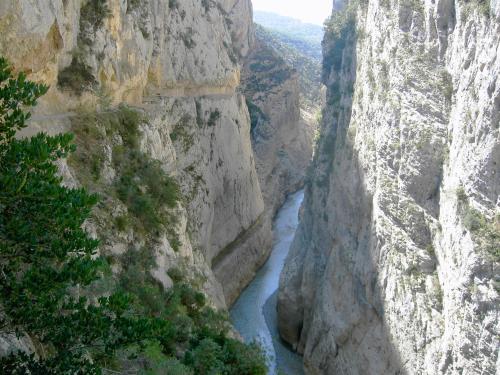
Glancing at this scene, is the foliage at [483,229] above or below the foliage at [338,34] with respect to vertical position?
below

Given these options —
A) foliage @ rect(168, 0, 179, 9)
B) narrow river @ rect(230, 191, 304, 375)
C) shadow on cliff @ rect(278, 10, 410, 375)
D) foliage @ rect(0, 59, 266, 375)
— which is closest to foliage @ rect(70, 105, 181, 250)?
foliage @ rect(0, 59, 266, 375)

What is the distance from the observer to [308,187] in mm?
28797

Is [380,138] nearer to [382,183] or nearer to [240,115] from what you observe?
[382,183]

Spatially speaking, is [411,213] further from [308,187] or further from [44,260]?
[308,187]

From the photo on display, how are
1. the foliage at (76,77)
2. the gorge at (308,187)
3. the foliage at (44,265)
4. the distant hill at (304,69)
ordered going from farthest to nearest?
the distant hill at (304,69), the foliage at (76,77), the gorge at (308,187), the foliage at (44,265)

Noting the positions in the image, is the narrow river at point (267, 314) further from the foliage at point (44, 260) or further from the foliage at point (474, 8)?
the foliage at point (44, 260)

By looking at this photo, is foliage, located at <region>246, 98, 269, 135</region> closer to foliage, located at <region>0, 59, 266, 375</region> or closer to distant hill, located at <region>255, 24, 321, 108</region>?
distant hill, located at <region>255, 24, 321, 108</region>

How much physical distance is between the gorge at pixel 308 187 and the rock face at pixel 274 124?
13787 millimetres

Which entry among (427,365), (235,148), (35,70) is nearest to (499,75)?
(427,365)

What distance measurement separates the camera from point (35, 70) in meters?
10.9

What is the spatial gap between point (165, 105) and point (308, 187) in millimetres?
11304

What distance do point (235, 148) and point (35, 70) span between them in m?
18.6

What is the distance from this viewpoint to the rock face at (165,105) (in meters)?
11.3

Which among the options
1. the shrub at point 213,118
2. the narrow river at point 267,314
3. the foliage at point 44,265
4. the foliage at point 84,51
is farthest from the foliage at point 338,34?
the foliage at point 44,265
